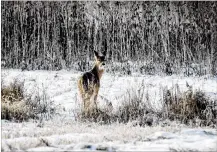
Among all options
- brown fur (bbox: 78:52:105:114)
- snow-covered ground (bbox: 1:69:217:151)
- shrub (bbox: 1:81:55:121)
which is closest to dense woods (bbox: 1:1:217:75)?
brown fur (bbox: 78:52:105:114)

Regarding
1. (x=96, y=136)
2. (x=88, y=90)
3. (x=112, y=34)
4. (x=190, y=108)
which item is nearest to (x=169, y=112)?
(x=190, y=108)

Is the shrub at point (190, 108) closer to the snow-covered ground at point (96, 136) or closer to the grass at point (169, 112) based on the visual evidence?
the grass at point (169, 112)

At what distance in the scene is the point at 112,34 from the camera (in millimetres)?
18672

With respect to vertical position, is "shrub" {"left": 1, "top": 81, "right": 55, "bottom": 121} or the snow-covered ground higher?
"shrub" {"left": 1, "top": 81, "right": 55, "bottom": 121}

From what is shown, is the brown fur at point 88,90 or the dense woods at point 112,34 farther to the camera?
the dense woods at point 112,34

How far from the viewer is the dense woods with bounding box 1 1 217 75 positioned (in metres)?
17.4

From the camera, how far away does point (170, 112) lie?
952 cm

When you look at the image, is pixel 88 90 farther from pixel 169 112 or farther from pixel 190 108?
pixel 190 108

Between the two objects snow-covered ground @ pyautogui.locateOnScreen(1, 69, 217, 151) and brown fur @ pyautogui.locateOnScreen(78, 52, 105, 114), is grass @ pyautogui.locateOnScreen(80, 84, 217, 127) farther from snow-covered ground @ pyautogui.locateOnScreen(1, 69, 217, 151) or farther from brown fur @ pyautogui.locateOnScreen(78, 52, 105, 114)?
snow-covered ground @ pyautogui.locateOnScreen(1, 69, 217, 151)

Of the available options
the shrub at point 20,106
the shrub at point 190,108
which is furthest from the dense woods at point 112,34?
the shrub at point 190,108

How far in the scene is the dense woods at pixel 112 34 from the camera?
1736 centimetres

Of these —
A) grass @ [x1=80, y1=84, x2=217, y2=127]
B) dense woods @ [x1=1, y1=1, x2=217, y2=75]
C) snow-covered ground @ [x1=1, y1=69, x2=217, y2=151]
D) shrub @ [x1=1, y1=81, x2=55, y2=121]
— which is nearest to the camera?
snow-covered ground @ [x1=1, y1=69, x2=217, y2=151]

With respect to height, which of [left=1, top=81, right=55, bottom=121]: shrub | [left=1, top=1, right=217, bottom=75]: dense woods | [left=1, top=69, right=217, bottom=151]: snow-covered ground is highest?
[left=1, top=1, right=217, bottom=75]: dense woods

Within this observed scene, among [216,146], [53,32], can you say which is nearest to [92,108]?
[216,146]
